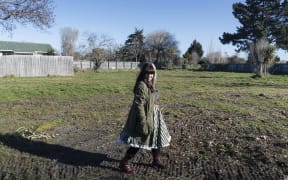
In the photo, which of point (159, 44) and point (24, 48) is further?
Answer: point (159, 44)

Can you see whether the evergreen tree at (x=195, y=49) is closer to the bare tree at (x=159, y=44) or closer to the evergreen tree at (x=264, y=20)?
the bare tree at (x=159, y=44)

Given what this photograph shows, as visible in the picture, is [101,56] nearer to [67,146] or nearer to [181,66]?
[181,66]

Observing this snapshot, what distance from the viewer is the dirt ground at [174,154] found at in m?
4.44

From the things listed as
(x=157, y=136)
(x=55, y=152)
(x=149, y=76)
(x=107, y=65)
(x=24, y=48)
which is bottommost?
(x=55, y=152)

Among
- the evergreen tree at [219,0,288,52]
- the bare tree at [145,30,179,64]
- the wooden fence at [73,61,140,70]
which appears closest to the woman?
the wooden fence at [73,61,140,70]

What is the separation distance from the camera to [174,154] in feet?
17.0

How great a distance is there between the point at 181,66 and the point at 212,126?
5185 centimetres

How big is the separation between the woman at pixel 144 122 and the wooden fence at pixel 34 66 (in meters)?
23.7

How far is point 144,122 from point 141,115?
11 cm

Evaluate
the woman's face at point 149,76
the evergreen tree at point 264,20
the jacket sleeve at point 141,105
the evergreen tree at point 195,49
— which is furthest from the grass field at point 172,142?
the evergreen tree at point 195,49

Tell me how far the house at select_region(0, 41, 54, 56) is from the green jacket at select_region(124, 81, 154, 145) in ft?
160

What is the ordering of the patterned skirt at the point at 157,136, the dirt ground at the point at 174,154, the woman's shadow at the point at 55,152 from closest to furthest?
the dirt ground at the point at 174,154 < the patterned skirt at the point at 157,136 < the woman's shadow at the point at 55,152

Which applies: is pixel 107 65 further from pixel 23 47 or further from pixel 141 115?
pixel 141 115

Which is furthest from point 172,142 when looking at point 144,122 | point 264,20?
point 264,20
